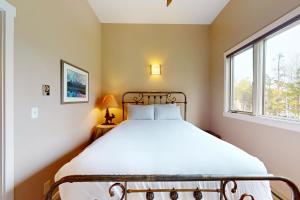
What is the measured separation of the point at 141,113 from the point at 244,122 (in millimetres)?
1693

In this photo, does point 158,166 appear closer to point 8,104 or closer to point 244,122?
point 8,104

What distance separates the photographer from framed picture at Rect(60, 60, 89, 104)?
2.24 m

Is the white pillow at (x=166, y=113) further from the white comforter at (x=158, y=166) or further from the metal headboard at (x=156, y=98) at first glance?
the white comforter at (x=158, y=166)

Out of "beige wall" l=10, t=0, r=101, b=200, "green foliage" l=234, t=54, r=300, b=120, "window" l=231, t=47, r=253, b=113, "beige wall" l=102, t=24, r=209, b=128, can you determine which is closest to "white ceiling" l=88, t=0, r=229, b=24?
"beige wall" l=102, t=24, r=209, b=128

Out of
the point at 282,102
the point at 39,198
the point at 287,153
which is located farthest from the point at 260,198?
the point at 39,198

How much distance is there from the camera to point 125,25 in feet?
13.0

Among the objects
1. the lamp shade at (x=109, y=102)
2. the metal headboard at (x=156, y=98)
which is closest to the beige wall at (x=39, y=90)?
the lamp shade at (x=109, y=102)

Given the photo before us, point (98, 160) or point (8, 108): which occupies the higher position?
point (8, 108)

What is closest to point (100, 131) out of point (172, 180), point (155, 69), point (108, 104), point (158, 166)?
point (108, 104)

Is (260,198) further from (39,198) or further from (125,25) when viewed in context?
(125,25)

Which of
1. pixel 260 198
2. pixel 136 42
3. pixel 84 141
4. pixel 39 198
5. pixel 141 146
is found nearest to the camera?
pixel 260 198

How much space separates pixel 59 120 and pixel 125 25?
2.60m

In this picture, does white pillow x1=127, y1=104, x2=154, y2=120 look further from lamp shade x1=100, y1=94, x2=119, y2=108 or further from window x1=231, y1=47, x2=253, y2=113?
window x1=231, y1=47, x2=253, y2=113

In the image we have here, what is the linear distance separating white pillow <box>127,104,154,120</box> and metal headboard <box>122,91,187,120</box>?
1.48 ft
